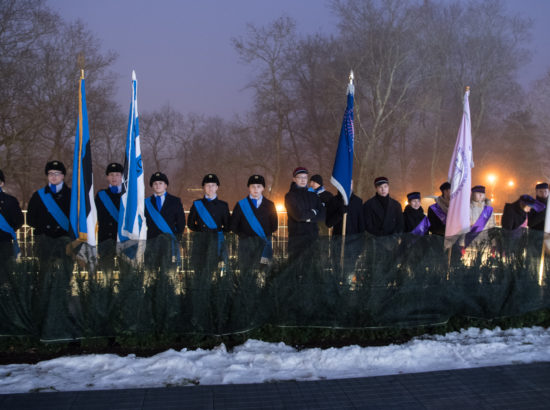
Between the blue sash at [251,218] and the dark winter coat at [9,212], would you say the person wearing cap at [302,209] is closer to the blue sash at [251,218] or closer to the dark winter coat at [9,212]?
the blue sash at [251,218]

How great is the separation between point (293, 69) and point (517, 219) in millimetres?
23222

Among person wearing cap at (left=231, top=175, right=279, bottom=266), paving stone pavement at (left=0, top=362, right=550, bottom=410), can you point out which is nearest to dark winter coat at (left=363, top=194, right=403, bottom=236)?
person wearing cap at (left=231, top=175, right=279, bottom=266)

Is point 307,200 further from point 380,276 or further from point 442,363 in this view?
point 442,363

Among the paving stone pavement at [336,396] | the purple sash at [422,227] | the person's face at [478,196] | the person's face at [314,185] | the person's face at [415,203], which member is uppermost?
the person's face at [314,185]

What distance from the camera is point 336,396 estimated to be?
168 inches

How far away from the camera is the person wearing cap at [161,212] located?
23.6ft

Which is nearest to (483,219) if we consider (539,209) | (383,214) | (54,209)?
(539,209)

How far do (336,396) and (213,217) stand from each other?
3.65 meters

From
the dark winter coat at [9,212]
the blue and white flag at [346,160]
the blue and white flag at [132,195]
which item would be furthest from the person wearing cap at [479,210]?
the dark winter coat at [9,212]

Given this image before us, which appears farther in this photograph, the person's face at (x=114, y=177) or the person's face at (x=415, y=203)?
the person's face at (x=415, y=203)

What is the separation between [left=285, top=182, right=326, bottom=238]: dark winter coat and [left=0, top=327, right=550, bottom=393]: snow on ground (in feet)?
6.72

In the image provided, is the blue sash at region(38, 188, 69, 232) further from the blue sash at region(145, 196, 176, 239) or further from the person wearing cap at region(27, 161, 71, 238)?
the blue sash at region(145, 196, 176, 239)

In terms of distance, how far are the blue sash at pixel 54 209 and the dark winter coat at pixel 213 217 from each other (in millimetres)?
1664

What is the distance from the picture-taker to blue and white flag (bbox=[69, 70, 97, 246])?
609cm
